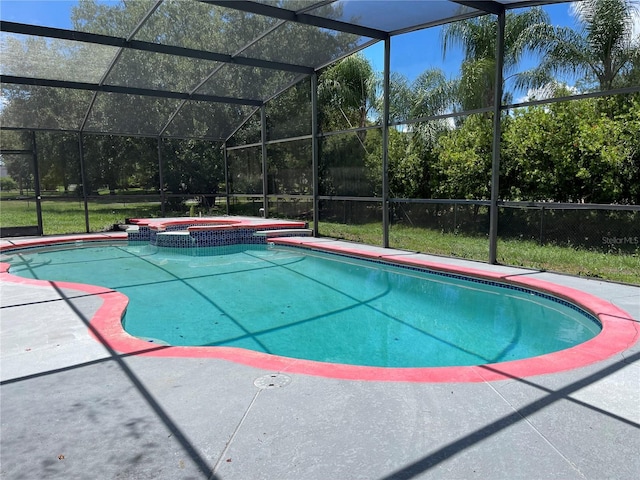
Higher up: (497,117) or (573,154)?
(497,117)

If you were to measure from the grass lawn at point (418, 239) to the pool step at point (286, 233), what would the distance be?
0.43 metres

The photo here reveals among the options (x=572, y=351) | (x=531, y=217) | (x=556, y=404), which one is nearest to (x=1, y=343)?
(x=556, y=404)

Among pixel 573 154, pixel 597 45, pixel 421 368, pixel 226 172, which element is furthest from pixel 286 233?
pixel 597 45

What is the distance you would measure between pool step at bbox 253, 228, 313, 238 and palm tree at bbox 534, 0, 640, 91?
23.3 ft

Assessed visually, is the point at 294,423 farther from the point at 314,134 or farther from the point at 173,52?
the point at 314,134

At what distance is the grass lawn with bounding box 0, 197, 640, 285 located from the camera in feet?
22.6

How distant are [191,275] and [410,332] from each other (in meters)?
3.91

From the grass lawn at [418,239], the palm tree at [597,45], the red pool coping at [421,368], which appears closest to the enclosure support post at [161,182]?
the grass lawn at [418,239]

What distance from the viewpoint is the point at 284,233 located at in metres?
10.4

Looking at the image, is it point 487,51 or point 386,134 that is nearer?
point 386,134

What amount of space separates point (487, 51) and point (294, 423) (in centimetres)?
1229

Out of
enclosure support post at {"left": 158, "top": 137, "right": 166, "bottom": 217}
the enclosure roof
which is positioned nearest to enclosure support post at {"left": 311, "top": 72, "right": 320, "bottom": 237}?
the enclosure roof

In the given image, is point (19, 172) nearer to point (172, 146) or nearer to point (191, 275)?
point (172, 146)

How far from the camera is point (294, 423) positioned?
2139mm
